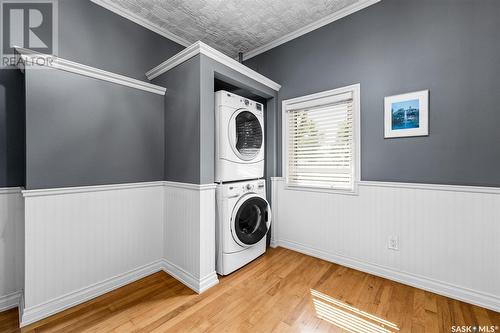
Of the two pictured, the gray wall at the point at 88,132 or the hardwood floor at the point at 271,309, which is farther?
the gray wall at the point at 88,132

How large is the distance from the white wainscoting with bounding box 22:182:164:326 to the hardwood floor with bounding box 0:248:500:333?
121mm

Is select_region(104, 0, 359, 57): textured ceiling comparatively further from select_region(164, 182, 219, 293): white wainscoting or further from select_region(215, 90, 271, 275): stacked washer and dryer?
select_region(164, 182, 219, 293): white wainscoting

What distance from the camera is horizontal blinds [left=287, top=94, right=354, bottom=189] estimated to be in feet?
7.84

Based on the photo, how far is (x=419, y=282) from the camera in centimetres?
193

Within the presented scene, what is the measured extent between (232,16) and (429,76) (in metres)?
2.12

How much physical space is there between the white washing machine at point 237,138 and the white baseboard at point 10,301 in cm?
186

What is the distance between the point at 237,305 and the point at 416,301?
1479mm

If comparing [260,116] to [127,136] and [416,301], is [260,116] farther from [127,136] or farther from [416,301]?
[416,301]

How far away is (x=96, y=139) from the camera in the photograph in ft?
6.21

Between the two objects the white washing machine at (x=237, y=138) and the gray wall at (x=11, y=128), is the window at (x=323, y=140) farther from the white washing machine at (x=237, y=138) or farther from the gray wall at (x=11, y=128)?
the gray wall at (x=11, y=128)

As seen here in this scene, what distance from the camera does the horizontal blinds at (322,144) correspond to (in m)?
2.39

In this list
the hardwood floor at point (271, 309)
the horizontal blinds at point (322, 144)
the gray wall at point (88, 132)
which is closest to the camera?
the hardwood floor at point (271, 309)

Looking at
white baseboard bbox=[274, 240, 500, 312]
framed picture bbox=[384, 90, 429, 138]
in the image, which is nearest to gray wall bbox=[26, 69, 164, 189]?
white baseboard bbox=[274, 240, 500, 312]

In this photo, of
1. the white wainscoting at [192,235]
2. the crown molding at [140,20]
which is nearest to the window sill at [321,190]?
the white wainscoting at [192,235]
